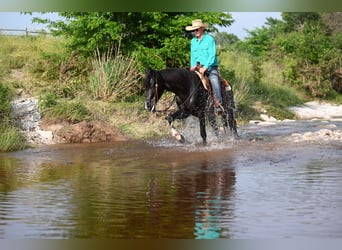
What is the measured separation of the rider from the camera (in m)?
9.76

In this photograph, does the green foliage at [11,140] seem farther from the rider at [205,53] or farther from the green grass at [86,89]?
the rider at [205,53]

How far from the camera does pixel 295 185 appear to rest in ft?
21.9

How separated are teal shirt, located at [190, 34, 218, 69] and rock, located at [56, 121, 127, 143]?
2.15 metres

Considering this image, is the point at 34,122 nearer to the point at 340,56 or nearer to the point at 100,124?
the point at 100,124

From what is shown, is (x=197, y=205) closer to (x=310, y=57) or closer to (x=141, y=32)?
(x=141, y=32)

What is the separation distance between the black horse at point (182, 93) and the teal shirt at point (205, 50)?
24 centimetres

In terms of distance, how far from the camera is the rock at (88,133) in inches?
430

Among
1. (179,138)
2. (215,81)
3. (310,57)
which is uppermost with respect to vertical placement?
(310,57)

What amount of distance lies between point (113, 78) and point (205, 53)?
12.3 ft

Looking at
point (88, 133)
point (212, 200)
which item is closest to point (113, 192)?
point (212, 200)

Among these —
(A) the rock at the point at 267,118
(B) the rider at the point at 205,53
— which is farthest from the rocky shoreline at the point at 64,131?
(A) the rock at the point at 267,118

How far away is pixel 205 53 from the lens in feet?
32.2
